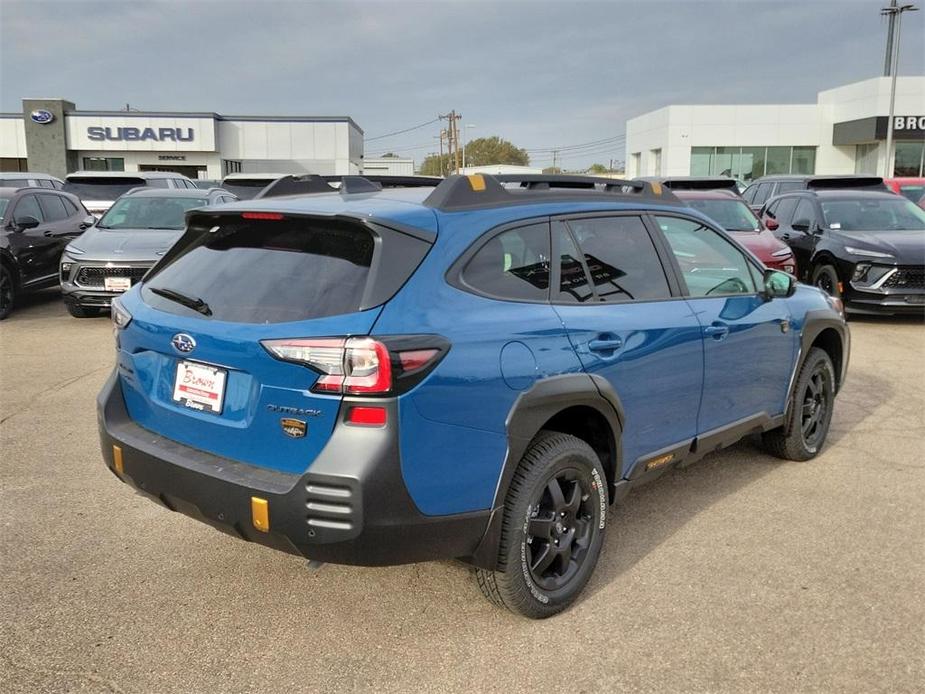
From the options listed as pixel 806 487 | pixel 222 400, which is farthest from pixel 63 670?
pixel 806 487

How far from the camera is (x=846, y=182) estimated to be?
615 inches

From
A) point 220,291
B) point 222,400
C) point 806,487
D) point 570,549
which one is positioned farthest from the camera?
point 806,487

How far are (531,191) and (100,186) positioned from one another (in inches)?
638

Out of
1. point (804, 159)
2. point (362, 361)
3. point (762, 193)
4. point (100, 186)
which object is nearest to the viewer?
Result: point (362, 361)

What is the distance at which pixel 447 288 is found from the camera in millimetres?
2924

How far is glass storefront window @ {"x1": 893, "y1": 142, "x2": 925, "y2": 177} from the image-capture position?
125 feet

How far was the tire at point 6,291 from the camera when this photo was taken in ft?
34.0

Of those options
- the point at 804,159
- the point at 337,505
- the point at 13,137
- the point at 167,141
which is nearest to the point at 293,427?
the point at 337,505

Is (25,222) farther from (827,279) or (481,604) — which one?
(827,279)

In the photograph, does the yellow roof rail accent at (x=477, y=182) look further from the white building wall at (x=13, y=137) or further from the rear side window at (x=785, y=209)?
the white building wall at (x=13, y=137)

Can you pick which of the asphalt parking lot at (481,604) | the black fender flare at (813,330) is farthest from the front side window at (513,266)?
the black fender flare at (813,330)

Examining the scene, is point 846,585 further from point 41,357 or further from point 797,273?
point 797,273

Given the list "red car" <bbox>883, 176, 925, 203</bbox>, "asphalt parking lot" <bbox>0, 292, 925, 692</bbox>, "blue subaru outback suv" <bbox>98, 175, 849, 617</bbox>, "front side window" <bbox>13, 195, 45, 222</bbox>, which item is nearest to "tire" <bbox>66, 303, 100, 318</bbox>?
"front side window" <bbox>13, 195, 45, 222</bbox>

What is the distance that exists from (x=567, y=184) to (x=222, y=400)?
6.54 ft
